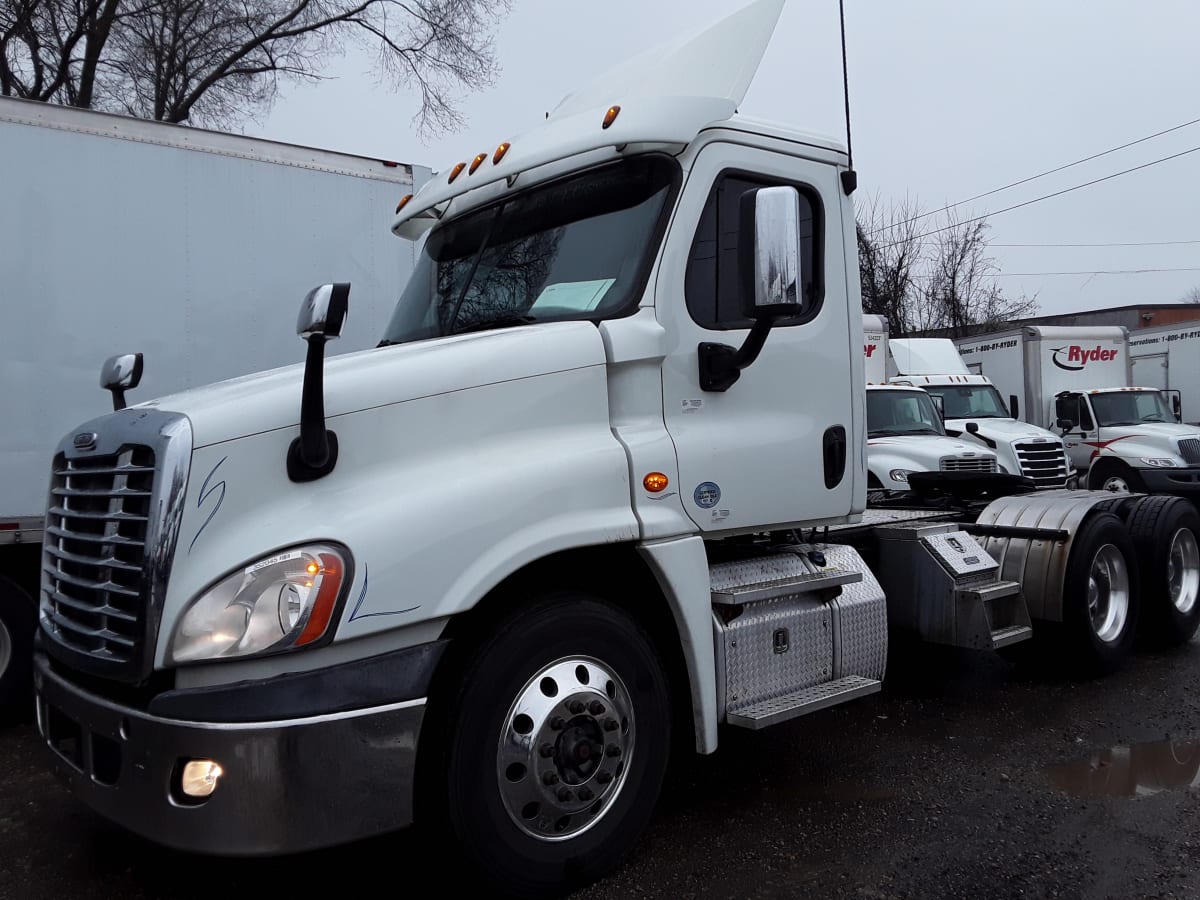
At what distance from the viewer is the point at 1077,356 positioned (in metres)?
19.2

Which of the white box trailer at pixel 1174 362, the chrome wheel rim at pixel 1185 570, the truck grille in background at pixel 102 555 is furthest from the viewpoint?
the white box trailer at pixel 1174 362

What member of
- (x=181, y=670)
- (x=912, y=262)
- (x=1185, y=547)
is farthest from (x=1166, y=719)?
(x=912, y=262)

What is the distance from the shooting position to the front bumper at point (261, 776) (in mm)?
2723

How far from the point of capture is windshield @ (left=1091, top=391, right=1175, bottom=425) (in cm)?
1714

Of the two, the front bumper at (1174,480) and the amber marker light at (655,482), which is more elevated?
the amber marker light at (655,482)

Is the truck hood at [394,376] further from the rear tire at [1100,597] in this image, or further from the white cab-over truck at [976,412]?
the white cab-over truck at [976,412]

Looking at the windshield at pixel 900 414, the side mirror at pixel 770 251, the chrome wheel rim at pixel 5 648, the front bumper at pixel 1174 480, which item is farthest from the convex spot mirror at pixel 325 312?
the front bumper at pixel 1174 480

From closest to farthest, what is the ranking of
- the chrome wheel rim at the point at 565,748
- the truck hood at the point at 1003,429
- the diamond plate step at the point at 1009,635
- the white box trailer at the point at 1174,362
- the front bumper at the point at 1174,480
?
the chrome wheel rim at the point at 565,748, the diamond plate step at the point at 1009,635, the truck hood at the point at 1003,429, the front bumper at the point at 1174,480, the white box trailer at the point at 1174,362

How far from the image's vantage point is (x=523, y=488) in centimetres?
321

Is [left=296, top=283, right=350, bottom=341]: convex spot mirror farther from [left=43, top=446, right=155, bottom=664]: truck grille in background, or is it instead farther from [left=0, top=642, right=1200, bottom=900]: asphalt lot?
[left=0, top=642, right=1200, bottom=900]: asphalt lot

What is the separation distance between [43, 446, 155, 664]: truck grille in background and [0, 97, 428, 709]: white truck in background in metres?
2.45

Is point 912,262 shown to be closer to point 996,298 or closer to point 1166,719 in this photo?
point 996,298

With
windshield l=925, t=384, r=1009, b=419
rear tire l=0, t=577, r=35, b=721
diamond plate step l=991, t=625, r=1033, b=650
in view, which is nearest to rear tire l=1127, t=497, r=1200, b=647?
diamond plate step l=991, t=625, r=1033, b=650

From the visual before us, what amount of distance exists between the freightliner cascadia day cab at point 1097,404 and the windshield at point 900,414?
4.07 m
